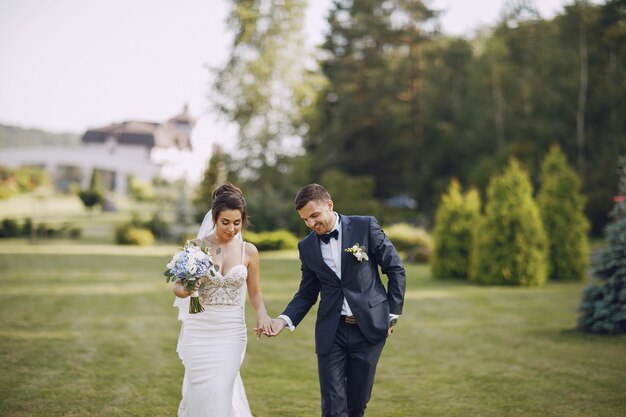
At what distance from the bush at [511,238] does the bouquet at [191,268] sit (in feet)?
41.9

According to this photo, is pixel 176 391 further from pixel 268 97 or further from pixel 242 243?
pixel 268 97

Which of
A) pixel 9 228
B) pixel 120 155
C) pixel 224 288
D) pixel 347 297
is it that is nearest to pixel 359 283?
pixel 347 297

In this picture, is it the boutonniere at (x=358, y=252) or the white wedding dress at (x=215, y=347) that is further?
the white wedding dress at (x=215, y=347)

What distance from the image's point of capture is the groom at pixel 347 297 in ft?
15.0

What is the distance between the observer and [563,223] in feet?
58.5

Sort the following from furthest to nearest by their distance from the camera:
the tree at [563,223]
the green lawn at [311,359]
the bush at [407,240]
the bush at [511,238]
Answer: the bush at [407,240]
the tree at [563,223]
the bush at [511,238]
the green lawn at [311,359]

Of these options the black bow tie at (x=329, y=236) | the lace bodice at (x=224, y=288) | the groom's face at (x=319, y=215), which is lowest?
the lace bodice at (x=224, y=288)

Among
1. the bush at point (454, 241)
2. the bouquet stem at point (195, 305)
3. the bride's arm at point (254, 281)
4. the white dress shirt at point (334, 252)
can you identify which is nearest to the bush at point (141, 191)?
the bush at point (454, 241)

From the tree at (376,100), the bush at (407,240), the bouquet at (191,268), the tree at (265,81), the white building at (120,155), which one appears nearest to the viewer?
the bouquet at (191,268)

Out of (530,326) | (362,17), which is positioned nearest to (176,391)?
(530,326)

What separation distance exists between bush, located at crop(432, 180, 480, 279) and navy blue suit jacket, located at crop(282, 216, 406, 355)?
1384cm

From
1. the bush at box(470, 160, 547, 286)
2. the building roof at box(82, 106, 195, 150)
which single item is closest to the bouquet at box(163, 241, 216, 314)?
the bush at box(470, 160, 547, 286)

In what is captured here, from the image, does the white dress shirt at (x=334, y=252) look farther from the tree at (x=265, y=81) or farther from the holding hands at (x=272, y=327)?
the tree at (x=265, y=81)

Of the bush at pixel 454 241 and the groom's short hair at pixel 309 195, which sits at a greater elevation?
the groom's short hair at pixel 309 195
